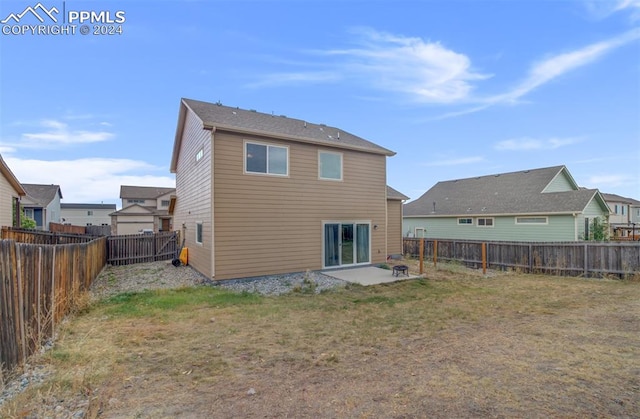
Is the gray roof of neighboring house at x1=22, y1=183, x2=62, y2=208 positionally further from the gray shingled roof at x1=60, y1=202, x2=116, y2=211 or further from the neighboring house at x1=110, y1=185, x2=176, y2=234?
the gray shingled roof at x1=60, y1=202, x2=116, y2=211

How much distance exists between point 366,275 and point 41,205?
108 feet

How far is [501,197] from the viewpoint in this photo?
20.8m

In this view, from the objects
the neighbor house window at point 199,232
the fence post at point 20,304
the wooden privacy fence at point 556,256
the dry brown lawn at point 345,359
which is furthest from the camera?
the neighbor house window at point 199,232

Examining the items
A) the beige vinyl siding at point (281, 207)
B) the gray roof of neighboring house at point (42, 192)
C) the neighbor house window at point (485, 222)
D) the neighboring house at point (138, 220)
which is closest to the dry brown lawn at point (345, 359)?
the beige vinyl siding at point (281, 207)

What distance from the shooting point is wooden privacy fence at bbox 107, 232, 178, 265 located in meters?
14.1

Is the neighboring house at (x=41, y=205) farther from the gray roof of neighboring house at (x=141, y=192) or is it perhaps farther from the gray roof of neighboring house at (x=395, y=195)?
the gray roof of neighboring house at (x=395, y=195)

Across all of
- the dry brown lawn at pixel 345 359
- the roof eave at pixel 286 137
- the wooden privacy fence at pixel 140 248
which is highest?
the roof eave at pixel 286 137

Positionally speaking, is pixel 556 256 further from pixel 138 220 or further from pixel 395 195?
pixel 138 220

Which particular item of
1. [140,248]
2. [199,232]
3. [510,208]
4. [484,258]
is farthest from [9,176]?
[510,208]

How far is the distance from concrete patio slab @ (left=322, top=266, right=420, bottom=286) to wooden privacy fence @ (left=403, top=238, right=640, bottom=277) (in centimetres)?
493

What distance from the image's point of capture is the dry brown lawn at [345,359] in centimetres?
300

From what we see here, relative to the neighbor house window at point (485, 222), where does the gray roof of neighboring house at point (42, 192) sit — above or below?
above

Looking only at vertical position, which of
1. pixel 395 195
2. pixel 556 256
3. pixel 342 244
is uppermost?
pixel 395 195

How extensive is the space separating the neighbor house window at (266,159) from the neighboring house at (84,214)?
46.9 metres
